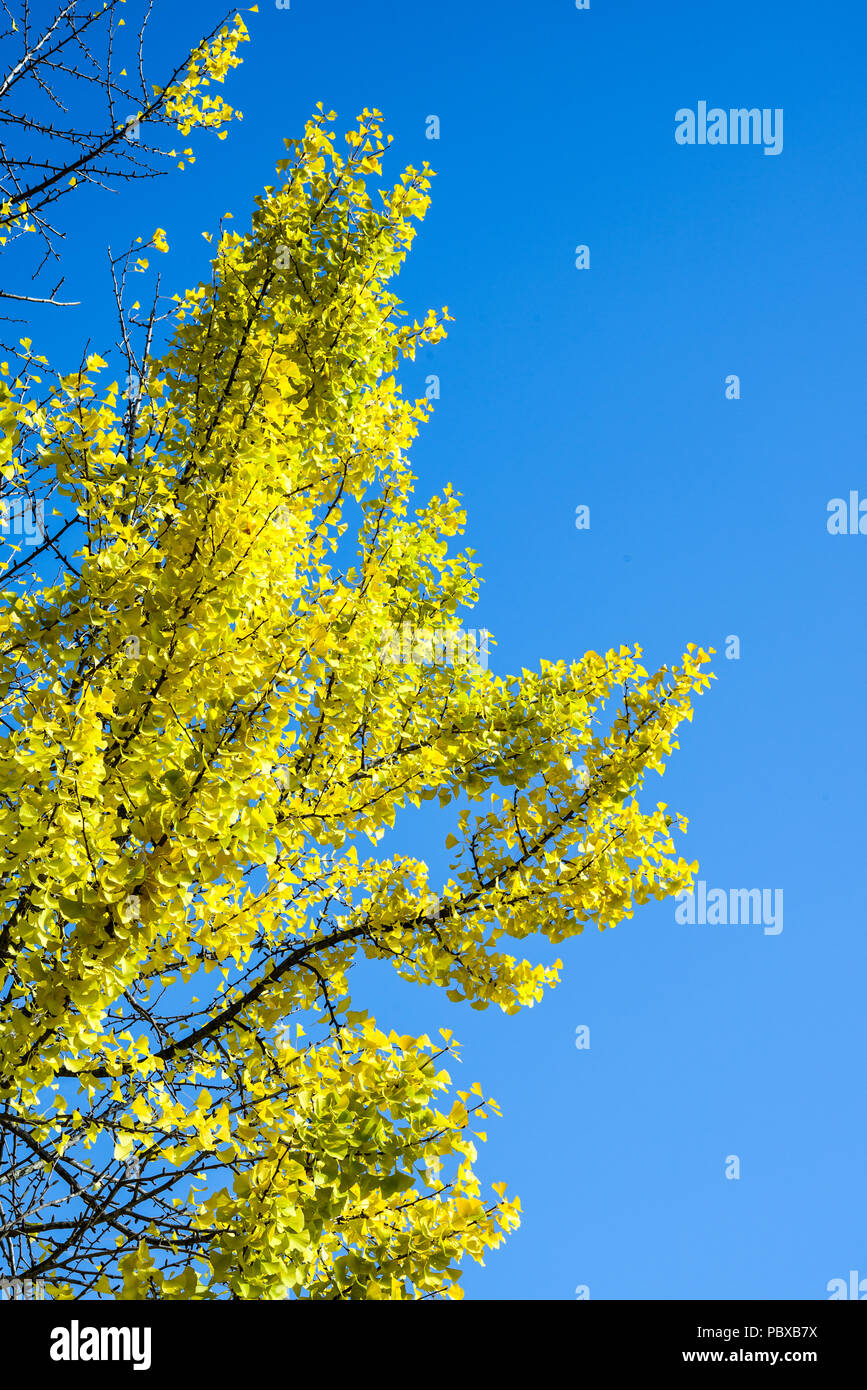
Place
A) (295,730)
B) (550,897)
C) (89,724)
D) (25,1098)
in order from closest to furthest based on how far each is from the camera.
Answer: (89,724) < (25,1098) < (295,730) < (550,897)

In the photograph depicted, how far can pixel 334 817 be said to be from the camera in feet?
15.1

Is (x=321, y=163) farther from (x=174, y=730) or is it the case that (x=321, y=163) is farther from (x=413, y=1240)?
(x=413, y=1240)

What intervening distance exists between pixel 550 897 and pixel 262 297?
11.0 feet

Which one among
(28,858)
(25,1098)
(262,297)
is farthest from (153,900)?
(262,297)

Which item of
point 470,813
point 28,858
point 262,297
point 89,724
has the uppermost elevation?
point 262,297

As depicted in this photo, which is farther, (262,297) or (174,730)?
(262,297)

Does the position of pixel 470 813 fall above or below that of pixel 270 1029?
above

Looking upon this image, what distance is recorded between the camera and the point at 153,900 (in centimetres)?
321

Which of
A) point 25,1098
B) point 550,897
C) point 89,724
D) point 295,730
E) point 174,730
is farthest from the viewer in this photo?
point 550,897

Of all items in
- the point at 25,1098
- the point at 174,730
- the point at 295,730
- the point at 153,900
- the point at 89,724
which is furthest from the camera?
the point at 295,730
